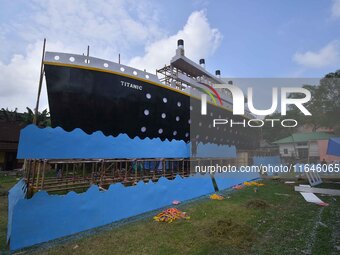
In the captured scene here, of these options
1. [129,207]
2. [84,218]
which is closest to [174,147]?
[129,207]

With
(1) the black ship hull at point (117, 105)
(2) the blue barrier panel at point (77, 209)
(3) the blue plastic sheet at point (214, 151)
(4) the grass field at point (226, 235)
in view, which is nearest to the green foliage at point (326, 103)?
(3) the blue plastic sheet at point (214, 151)

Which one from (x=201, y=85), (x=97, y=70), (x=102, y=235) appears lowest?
(x=102, y=235)

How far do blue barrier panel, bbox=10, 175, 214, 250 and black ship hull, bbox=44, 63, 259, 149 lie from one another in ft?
13.0

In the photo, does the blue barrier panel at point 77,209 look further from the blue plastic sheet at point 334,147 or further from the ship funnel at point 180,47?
the blue plastic sheet at point 334,147

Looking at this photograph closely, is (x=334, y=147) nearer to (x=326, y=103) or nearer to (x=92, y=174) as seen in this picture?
(x=92, y=174)

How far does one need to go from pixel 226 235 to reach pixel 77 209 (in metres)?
4.34

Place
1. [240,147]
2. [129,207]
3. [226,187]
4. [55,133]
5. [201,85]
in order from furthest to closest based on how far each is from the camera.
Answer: [240,147] < [201,85] < [226,187] < [129,207] < [55,133]

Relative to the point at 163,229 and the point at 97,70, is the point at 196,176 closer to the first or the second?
the point at 163,229

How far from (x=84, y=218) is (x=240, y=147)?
18212 millimetres

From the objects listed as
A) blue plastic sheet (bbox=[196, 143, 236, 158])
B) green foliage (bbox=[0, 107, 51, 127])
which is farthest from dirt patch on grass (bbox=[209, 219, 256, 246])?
green foliage (bbox=[0, 107, 51, 127])

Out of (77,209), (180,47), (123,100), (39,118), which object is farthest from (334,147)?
(39,118)

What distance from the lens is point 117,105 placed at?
1151 cm

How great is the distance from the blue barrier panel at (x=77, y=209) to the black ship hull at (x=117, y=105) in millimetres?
3967

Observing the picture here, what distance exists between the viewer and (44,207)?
5.99 metres
